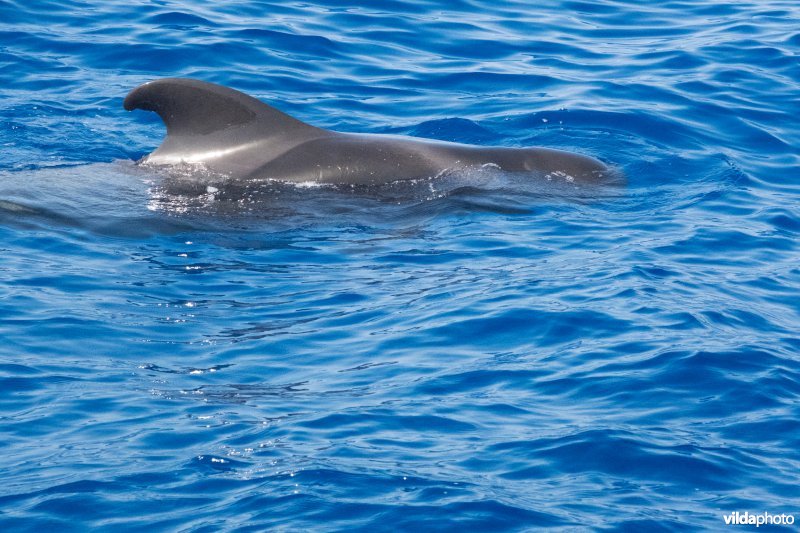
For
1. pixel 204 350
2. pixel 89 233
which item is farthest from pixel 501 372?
pixel 89 233

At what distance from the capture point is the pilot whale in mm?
13164

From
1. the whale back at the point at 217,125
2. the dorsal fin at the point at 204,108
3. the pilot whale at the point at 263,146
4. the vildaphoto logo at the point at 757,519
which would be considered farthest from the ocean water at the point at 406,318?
the dorsal fin at the point at 204,108

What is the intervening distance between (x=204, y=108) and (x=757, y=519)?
26.0 feet

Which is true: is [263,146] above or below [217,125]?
below

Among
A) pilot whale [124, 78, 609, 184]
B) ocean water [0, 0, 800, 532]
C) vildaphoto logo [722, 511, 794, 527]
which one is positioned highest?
pilot whale [124, 78, 609, 184]

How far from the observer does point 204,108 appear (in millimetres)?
13281

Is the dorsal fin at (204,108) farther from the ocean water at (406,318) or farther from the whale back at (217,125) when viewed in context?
the ocean water at (406,318)

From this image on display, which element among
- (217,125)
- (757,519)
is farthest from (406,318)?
(217,125)

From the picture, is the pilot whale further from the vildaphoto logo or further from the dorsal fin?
the vildaphoto logo

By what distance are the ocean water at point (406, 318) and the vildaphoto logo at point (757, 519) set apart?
0.08m

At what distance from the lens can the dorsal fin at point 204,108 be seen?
1302cm

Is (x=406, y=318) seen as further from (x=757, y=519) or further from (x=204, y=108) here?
(x=204, y=108)

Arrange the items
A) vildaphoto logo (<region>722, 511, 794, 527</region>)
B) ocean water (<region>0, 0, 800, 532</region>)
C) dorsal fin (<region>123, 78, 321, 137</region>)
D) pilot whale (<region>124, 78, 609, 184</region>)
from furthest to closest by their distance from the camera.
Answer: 1. pilot whale (<region>124, 78, 609, 184</region>)
2. dorsal fin (<region>123, 78, 321, 137</region>)
3. ocean water (<region>0, 0, 800, 532</region>)
4. vildaphoto logo (<region>722, 511, 794, 527</region>)

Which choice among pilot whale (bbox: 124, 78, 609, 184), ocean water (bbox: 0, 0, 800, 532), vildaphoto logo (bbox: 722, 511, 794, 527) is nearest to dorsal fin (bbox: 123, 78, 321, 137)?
pilot whale (bbox: 124, 78, 609, 184)
